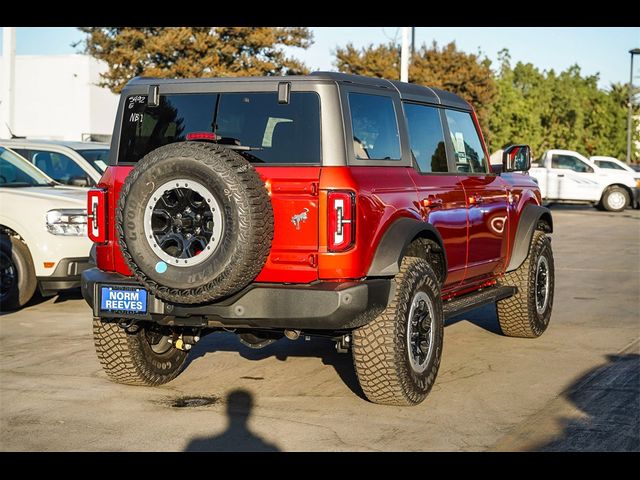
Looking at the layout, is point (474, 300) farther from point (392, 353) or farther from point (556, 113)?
point (556, 113)

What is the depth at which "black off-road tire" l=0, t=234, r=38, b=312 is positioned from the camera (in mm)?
10273

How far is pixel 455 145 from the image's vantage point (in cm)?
809

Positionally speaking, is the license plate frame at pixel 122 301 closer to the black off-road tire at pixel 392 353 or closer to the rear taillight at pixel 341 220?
the rear taillight at pixel 341 220

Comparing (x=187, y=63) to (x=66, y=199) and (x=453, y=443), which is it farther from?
(x=453, y=443)

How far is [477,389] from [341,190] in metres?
1.94

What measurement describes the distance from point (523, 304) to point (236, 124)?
141 inches

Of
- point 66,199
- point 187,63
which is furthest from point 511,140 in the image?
point 66,199

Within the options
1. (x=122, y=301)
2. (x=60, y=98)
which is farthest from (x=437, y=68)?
(x=122, y=301)

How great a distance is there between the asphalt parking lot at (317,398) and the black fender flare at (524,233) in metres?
0.73

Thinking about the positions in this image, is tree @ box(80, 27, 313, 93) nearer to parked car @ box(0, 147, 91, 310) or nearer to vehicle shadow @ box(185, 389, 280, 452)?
parked car @ box(0, 147, 91, 310)

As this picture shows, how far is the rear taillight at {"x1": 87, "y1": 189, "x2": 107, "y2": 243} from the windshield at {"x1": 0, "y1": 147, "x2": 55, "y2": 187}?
4.68 metres

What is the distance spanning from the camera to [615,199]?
103 feet

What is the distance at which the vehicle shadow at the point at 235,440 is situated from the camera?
543 cm

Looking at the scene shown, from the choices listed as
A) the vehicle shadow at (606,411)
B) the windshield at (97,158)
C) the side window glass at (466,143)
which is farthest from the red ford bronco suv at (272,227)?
the windshield at (97,158)
